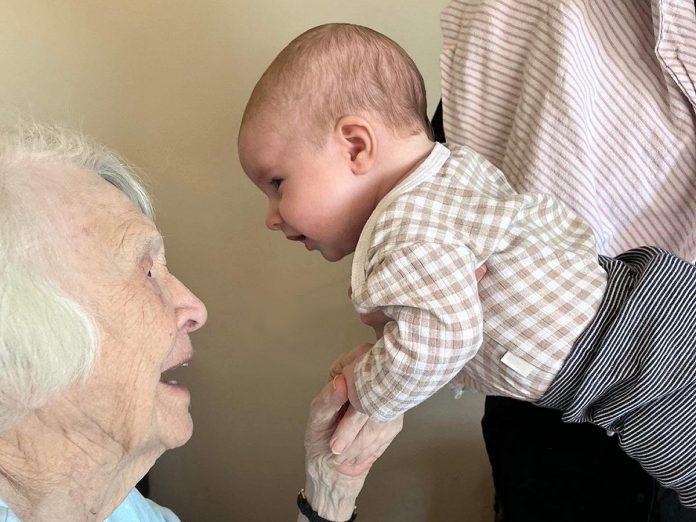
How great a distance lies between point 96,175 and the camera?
1.01m

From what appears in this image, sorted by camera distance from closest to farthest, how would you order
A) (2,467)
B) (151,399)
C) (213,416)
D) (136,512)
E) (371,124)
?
(2,467) → (151,399) → (371,124) → (136,512) → (213,416)

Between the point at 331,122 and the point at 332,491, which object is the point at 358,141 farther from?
the point at 332,491

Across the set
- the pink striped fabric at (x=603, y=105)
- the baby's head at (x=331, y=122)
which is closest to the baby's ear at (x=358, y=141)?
the baby's head at (x=331, y=122)

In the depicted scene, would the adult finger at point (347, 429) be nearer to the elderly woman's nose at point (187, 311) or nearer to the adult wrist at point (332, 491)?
the adult wrist at point (332, 491)

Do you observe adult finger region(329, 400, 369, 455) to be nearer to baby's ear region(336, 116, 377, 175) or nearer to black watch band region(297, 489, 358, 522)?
black watch band region(297, 489, 358, 522)

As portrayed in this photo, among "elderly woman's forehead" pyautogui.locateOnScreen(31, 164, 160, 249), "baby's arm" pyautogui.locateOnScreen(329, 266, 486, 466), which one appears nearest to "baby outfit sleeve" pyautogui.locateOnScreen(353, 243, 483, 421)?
"baby's arm" pyautogui.locateOnScreen(329, 266, 486, 466)

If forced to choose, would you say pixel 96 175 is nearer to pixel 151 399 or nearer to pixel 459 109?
pixel 151 399

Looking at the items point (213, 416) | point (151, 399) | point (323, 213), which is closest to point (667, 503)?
point (323, 213)

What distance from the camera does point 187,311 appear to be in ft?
3.47

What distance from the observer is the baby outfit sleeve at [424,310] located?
3.13 feet

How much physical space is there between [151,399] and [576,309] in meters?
0.64

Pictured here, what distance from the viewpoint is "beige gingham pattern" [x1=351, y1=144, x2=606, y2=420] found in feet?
3.15

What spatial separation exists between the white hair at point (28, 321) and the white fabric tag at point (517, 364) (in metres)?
0.60

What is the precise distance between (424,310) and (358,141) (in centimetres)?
31
